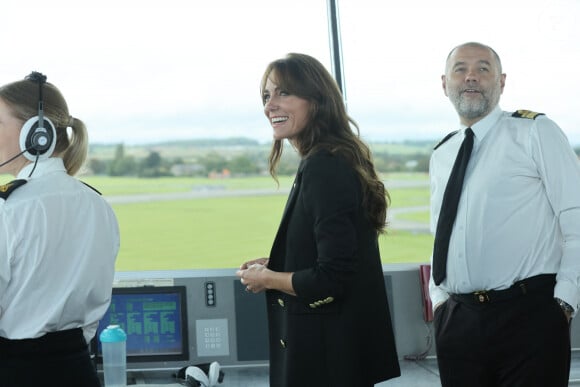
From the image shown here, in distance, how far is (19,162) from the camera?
151 cm

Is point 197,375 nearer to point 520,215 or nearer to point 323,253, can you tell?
point 323,253

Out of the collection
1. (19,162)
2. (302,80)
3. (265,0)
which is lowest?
(19,162)

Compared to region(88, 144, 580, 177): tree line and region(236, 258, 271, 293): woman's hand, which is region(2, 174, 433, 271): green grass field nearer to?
region(88, 144, 580, 177): tree line

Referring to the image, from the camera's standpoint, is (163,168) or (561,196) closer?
(561,196)

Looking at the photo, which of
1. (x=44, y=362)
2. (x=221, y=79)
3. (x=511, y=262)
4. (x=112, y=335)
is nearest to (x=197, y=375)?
(x=112, y=335)

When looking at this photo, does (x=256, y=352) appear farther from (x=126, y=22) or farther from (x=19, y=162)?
(x=126, y=22)

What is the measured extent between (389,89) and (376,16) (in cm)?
540

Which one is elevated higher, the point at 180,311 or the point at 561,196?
the point at 561,196

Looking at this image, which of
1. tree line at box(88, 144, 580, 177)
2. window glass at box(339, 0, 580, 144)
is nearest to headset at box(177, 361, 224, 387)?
window glass at box(339, 0, 580, 144)

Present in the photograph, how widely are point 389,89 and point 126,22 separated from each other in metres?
8.90

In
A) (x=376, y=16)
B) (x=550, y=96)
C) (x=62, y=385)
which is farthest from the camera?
(x=376, y=16)

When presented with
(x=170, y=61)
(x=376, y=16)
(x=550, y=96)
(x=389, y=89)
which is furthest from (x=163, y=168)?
(x=550, y=96)

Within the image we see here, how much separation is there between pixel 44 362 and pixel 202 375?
0.96m

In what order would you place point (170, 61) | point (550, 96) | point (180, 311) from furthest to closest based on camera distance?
point (170, 61)
point (550, 96)
point (180, 311)
